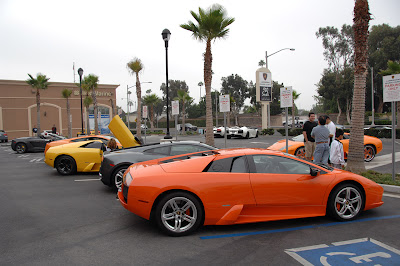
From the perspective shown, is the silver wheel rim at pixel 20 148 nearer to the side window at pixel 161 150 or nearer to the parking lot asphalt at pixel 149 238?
the parking lot asphalt at pixel 149 238

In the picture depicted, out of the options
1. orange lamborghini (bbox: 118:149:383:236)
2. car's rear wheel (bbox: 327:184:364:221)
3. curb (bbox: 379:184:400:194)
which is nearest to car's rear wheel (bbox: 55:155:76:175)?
orange lamborghini (bbox: 118:149:383:236)

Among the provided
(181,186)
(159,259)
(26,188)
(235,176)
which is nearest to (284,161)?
(235,176)

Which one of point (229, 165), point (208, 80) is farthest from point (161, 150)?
point (208, 80)

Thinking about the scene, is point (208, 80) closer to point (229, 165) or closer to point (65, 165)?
point (65, 165)

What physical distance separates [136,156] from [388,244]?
551cm

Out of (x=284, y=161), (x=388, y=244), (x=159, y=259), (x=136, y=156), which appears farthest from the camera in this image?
(x=136, y=156)

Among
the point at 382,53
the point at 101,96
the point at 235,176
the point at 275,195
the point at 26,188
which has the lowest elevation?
the point at 26,188

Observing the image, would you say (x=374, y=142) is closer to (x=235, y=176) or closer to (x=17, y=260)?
(x=235, y=176)

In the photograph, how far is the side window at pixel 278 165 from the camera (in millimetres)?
4781

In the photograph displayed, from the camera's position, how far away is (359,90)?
28.3 feet

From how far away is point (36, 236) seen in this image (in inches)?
178

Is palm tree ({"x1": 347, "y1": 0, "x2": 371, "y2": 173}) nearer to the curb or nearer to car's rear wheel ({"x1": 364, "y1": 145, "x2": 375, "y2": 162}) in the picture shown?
the curb

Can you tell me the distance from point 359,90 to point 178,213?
22.7 feet

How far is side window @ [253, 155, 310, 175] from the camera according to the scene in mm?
4781
